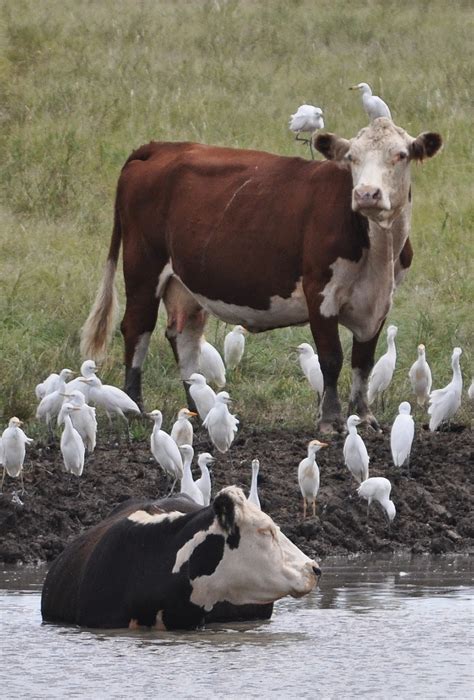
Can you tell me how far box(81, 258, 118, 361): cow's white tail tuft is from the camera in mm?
14156

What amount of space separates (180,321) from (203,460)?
3259 mm

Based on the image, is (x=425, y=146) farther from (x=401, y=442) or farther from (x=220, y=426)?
(x=220, y=426)

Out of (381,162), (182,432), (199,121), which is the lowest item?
(182,432)

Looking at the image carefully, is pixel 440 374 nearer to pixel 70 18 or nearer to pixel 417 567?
pixel 417 567

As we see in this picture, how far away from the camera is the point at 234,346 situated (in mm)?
14305

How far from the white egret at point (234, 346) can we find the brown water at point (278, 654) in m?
5.42

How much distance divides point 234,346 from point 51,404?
227 centimetres

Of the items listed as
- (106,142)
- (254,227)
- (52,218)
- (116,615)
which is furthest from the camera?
(106,142)

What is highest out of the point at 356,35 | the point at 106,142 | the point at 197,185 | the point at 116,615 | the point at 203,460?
the point at 356,35

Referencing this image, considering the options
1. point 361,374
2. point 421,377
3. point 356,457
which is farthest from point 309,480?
point 421,377

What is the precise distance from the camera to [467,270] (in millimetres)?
17375

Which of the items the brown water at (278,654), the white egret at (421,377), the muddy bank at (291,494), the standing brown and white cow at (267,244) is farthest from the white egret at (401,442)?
the brown water at (278,654)

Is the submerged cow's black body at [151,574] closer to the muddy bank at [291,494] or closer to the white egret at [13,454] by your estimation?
the muddy bank at [291,494]

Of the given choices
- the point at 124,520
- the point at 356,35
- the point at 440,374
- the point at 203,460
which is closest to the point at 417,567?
the point at 203,460
